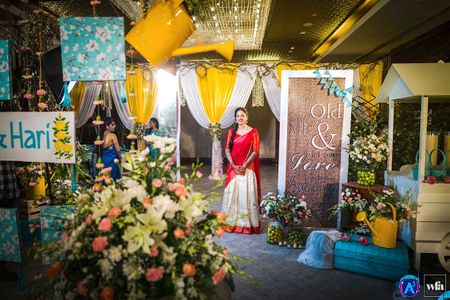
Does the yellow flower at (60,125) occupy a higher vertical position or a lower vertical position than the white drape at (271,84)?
lower

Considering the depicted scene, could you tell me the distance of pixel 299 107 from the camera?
149 inches

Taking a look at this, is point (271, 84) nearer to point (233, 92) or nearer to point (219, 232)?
point (233, 92)

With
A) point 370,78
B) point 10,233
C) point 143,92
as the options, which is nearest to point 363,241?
point 10,233

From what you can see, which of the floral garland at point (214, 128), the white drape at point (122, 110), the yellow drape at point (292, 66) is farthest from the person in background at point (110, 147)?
the yellow drape at point (292, 66)

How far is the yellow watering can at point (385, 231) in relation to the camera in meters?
2.86

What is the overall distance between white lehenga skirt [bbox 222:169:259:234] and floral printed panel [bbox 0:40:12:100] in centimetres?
269

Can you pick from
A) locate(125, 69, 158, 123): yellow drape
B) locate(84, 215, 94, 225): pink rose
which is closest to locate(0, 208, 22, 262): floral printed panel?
locate(84, 215, 94, 225): pink rose

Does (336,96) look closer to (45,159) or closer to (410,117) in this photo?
(410,117)

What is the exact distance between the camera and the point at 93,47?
1.88 m

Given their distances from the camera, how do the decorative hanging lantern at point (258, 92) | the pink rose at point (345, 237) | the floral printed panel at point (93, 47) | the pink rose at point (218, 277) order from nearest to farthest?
the pink rose at point (218, 277)
the floral printed panel at point (93, 47)
the pink rose at point (345, 237)
the decorative hanging lantern at point (258, 92)

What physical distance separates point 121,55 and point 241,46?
450cm

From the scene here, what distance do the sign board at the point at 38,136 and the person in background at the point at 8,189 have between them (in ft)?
1.95

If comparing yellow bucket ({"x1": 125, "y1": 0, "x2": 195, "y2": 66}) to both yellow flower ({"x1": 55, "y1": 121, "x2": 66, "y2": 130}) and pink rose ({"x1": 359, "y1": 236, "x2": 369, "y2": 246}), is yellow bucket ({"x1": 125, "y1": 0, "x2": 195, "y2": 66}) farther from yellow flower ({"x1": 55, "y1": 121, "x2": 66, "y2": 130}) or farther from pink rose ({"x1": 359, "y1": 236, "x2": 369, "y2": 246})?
pink rose ({"x1": 359, "y1": 236, "x2": 369, "y2": 246})

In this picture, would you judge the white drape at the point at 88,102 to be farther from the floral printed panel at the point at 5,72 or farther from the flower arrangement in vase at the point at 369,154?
the flower arrangement in vase at the point at 369,154
